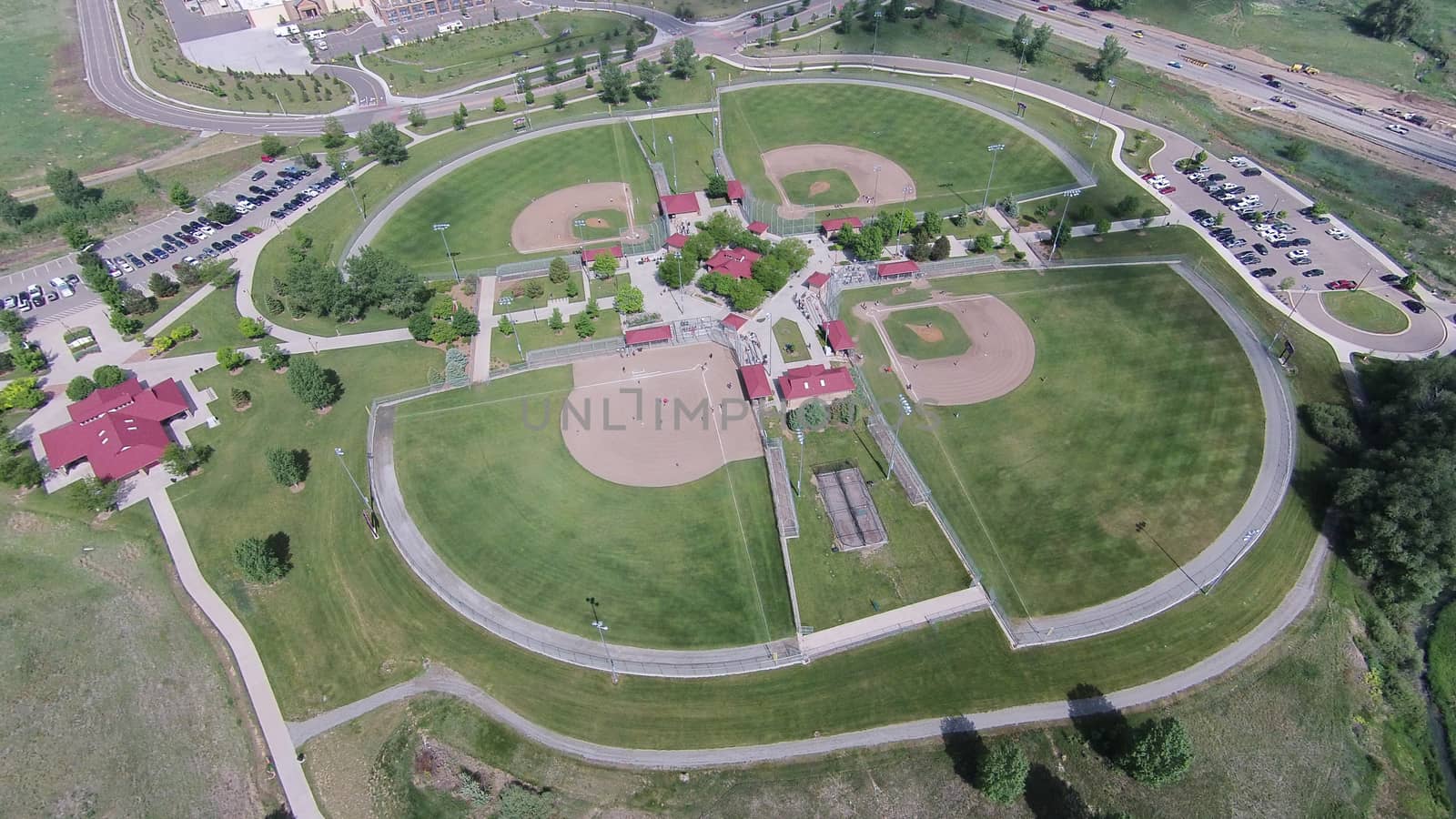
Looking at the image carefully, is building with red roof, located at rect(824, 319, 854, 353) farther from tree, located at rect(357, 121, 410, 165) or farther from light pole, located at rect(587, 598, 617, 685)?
tree, located at rect(357, 121, 410, 165)

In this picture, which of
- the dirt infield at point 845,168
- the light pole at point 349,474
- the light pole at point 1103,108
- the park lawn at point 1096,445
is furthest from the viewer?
the light pole at point 1103,108

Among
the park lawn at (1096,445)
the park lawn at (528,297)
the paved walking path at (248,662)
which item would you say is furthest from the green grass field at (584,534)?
the park lawn at (1096,445)

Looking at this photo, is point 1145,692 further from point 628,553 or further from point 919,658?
point 628,553

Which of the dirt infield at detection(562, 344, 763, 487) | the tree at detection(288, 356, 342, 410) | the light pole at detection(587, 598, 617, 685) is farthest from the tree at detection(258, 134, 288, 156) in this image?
the light pole at detection(587, 598, 617, 685)

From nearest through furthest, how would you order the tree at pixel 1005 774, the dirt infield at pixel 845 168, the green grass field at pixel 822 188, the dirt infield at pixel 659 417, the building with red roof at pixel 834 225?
the tree at pixel 1005 774 → the dirt infield at pixel 659 417 → the building with red roof at pixel 834 225 → the dirt infield at pixel 845 168 → the green grass field at pixel 822 188

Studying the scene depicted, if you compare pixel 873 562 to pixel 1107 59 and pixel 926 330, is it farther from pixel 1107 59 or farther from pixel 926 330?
pixel 1107 59

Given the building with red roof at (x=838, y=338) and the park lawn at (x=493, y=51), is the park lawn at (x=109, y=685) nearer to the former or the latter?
the building with red roof at (x=838, y=338)

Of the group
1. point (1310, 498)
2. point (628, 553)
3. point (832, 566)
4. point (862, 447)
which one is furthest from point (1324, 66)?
point (628, 553)
